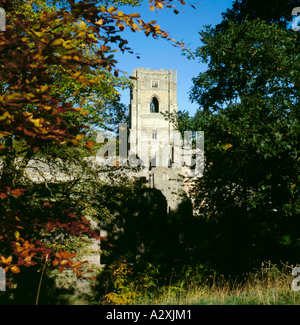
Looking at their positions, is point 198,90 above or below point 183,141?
above

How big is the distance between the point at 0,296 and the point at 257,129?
9309 millimetres

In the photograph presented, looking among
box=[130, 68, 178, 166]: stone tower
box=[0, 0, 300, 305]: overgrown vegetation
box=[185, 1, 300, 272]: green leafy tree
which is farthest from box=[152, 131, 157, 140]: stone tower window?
box=[185, 1, 300, 272]: green leafy tree

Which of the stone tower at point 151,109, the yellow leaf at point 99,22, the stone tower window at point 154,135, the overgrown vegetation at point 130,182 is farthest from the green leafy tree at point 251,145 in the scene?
the stone tower window at point 154,135

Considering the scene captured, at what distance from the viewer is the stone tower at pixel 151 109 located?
154 feet

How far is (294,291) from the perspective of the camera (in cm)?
512

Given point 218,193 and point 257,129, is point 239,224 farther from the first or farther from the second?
point 257,129

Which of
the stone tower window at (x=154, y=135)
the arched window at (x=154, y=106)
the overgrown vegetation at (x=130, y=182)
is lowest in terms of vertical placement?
the overgrown vegetation at (x=130, y=182)

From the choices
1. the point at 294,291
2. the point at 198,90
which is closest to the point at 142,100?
the point at 198,90

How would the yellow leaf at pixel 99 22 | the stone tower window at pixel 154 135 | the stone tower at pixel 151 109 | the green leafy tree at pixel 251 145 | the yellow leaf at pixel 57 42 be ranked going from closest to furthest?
the yellow leaf at pixel 57 42 → the yellow leaf at pixel 99 22 → the green leafy tree at pixel 251 145 → the stone tower at pixel 151 109 → the stone tower window at pixel 154 135

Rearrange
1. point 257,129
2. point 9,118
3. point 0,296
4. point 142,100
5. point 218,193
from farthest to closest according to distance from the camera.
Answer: point 142,100 < point 0,296 < point 218,193 < point 257,129 < point 9,118

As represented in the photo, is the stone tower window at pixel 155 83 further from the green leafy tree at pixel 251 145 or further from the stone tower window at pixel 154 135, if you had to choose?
the green leafy tree at pixel 251 145

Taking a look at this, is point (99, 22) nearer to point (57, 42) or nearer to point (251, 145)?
point (57, 42)

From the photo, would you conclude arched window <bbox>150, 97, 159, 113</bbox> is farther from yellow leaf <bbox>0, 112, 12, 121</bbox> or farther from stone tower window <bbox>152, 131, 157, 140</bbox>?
yellow leaf <bbox>0, 112, 12, 121</bbox>

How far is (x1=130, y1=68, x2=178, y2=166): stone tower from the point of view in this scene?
A: 154ft
